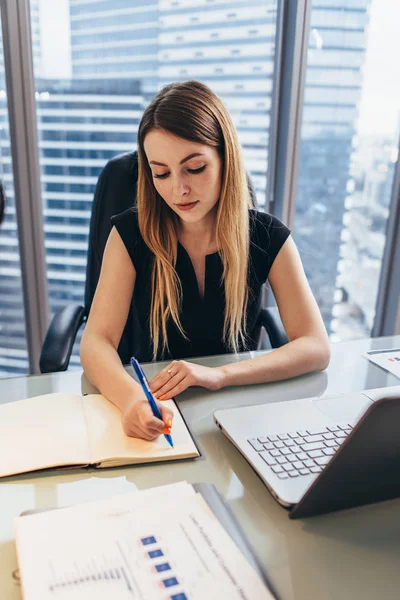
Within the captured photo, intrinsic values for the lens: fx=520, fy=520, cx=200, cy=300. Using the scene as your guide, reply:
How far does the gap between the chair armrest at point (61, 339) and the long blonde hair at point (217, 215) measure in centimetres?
20

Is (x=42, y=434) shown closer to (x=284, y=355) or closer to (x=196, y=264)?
(x=284, y=355)

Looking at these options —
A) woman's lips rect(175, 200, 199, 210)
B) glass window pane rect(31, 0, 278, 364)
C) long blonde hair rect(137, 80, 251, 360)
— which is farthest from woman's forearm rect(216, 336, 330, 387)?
glass window pane rect(31, 0, 278, 364)

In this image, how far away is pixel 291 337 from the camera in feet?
4.02

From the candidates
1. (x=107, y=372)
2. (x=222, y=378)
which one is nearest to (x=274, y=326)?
(x=222, y=378)

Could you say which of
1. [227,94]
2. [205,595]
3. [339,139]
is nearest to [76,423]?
[205,595]

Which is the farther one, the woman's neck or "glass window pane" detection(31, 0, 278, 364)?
"glass window pane" detection(31, 0, 278, 364)

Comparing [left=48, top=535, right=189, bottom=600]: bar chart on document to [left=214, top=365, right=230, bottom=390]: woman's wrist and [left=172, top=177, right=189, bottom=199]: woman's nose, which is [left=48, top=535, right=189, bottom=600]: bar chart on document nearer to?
[left=214, top=365, right=230, bottom=390]: woman's wrist

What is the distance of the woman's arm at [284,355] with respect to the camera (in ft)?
3.14

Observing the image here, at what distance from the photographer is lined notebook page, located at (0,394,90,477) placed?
2.42ft

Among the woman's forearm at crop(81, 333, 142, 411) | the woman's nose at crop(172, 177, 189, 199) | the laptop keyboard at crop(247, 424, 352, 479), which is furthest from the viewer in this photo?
the woman's nose at crop(172, 177, 189, 199)

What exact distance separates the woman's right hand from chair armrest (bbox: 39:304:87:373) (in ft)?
1.08

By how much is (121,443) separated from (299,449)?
0.27 meters

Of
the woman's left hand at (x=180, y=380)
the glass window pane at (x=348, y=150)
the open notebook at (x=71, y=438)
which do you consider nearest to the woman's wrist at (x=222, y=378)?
the woman's left hand at (x=180, y=380)

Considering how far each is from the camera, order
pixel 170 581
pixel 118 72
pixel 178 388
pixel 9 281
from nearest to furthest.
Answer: pixel 170 581 → pixel 178 388 → pixel 118 72 → pixel 9 281
